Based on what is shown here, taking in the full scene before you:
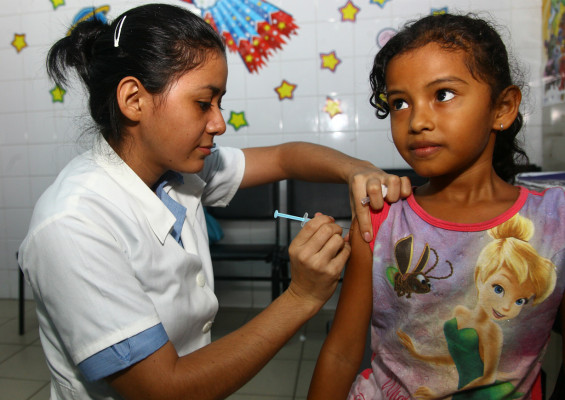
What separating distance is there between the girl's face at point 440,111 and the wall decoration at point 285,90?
1.97 meters

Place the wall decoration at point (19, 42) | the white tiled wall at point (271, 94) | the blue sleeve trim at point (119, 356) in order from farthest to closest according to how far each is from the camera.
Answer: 1. the wall decoration at point (19, 42)
2. the white tiled wall at point (271, 94)
3. the blue sleeve trim at point (119, 356)

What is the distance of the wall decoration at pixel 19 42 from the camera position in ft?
9.68

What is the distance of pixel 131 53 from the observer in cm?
86

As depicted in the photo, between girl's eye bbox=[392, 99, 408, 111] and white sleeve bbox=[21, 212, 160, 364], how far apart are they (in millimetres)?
623

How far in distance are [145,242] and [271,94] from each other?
209cm

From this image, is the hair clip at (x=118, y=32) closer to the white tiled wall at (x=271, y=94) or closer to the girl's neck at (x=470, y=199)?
the girl's neck at (x=470, y=199)

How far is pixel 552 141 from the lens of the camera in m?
2.31

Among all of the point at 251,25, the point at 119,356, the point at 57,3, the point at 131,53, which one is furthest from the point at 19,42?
the point at 119,356

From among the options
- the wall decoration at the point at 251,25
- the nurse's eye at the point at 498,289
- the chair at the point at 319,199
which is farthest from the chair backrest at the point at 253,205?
the nurse's eye at the point at 498,289

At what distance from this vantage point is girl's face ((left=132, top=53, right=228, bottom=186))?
855mm

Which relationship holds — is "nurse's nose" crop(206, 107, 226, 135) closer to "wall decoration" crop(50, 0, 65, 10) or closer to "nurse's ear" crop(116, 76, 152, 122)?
"nurse's ear" crop(116, 76, 152, 122)

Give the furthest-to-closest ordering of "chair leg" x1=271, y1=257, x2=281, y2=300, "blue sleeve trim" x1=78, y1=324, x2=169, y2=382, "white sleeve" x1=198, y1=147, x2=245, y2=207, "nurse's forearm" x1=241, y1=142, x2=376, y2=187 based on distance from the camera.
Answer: "chair leg" x1=271, y1=257, x2=281, y2=300, "white sleeve" x1=198, y1=147, x2=245, y2=207, "nurse's forearm" x1=241, y1=142, x2=376, y2=187, "blue sleeve trim" x1=78, y1=324, x2=169, y2=382

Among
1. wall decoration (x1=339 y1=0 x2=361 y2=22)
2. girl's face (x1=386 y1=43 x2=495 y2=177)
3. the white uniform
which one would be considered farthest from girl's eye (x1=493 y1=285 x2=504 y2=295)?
wall decoration (x1=339 y1=0 x2=361 y2=22)

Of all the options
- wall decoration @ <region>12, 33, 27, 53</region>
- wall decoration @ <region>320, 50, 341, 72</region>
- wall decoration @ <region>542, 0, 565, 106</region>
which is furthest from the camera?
wall decoration @ <region>12, 33, 27, 53</region>
